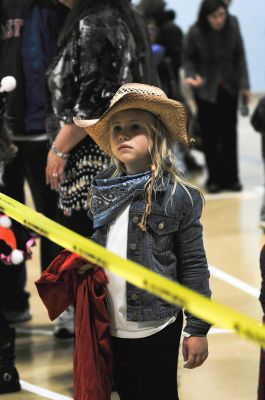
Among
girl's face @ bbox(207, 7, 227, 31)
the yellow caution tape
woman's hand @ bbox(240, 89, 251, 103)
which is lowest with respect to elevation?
woman's hand @ bbox(240, 89, 251, 103)

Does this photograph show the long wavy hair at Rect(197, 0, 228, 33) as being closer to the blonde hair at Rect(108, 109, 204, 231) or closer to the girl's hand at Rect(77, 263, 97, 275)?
the blonde hair at Rect(108, 109, 204, 231)

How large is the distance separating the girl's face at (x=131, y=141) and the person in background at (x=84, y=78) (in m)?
0.84

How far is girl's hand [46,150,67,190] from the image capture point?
4211mm

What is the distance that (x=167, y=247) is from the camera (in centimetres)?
309

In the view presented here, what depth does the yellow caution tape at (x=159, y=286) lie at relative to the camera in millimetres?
2184

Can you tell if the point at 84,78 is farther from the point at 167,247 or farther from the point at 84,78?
the point at 167,247

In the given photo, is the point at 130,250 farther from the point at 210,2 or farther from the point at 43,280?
the point at 210,2

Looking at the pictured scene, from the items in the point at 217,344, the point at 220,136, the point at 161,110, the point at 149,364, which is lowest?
the point at 220,136

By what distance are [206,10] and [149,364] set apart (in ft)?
18.6

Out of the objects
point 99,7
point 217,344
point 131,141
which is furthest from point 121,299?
point 217,344

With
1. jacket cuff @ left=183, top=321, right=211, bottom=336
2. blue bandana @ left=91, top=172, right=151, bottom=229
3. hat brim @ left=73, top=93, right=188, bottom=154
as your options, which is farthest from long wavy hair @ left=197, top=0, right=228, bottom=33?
jacket cuff @ left=183, top=321, right=211, bottom=336

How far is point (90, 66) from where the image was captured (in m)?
3.98

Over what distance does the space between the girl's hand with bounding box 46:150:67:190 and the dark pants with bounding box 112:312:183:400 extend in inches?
48.6

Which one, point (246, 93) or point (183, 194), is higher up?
point (183, 194)
